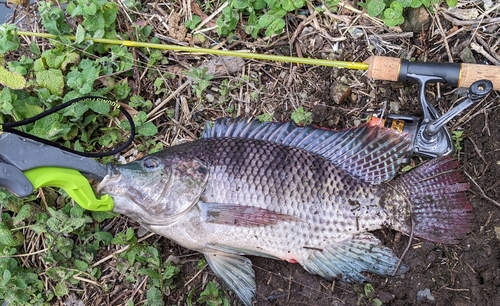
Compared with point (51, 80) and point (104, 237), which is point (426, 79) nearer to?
point (104, 237)

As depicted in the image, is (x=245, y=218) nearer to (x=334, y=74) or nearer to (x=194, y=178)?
(x=194, y=178)

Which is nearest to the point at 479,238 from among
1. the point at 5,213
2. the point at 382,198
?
the point at 382,198

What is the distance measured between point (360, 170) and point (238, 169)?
822 millimetres

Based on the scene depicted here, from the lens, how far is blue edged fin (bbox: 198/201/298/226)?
3096mm

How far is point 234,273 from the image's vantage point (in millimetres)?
3305

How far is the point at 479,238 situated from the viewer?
128 inches

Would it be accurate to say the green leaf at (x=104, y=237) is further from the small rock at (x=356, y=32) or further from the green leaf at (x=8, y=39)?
the small rock at (x=356, y=32)

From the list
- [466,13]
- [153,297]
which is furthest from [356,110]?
[153,297]

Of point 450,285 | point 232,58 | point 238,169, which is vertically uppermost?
point 232,58

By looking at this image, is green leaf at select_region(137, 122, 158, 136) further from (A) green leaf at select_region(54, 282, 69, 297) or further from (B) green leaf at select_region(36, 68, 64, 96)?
(A) green leaf at select_region(54, 282, 69, 297)

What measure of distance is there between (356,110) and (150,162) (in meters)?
1.54

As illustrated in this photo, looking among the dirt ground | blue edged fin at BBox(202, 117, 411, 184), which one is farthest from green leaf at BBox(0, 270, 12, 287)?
blue edged fin at BBox(202, 117, 411, 184)

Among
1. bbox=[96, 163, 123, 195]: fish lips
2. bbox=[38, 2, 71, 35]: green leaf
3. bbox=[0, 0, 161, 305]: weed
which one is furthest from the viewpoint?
bbox=[38, 2, 71, 35]: green leaf

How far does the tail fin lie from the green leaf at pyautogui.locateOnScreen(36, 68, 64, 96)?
249cm
